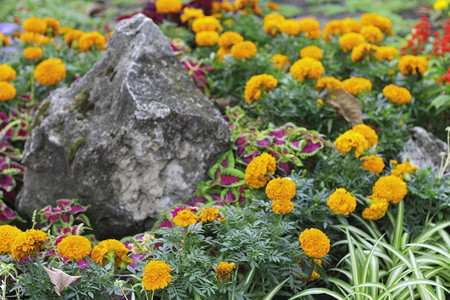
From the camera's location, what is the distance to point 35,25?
3990 mm

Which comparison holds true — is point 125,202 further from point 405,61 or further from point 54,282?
point 405,61

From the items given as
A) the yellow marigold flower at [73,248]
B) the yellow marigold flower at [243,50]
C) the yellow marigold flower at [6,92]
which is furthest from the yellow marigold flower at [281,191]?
the yellow marigold flower at [6,92]

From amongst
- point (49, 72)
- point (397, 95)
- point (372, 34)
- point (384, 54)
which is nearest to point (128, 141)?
point (49, 72)

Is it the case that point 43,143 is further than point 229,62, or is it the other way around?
point 229,62

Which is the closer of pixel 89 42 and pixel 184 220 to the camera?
pixel 184 220

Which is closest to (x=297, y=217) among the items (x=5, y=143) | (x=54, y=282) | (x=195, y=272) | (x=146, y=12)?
(x=195, y=272)

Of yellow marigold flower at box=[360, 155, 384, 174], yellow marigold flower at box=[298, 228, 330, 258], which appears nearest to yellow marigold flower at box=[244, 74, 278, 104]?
yellow marigold flower at box=[360, 155, 384, 174]

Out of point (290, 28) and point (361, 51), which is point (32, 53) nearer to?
point (290, 28)

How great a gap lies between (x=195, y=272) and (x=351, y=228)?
3.33ft

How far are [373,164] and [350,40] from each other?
1472mm

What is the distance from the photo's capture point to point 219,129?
2.90 m

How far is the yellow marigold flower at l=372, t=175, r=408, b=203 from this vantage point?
2576 millimetres

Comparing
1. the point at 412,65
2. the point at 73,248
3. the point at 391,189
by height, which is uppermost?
the point at 412,65

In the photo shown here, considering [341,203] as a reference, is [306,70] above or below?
above
